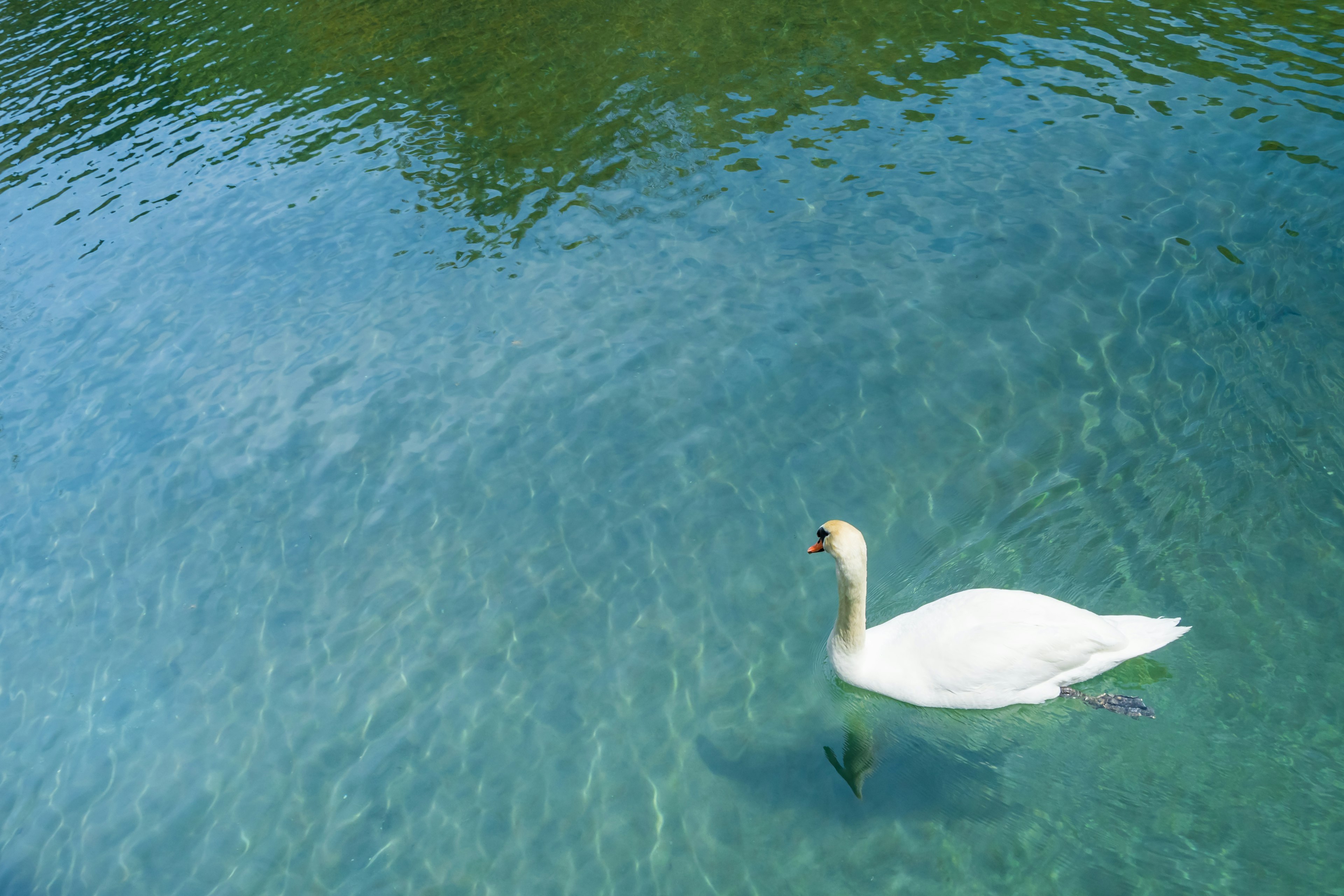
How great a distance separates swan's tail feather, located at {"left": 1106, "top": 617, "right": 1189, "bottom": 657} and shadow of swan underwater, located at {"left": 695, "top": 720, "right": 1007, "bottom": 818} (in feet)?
3.78

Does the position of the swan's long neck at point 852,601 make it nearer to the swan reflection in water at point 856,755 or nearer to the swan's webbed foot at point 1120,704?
the swan reflection in water at point 856,755

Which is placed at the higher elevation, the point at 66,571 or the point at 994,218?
the point at 994,218

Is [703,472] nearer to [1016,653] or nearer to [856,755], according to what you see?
[856,755]

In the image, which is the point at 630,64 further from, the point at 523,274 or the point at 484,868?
the point at 484,868

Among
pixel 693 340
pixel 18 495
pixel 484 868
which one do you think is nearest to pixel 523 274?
pixel 693 340

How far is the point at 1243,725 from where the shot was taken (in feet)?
19.0

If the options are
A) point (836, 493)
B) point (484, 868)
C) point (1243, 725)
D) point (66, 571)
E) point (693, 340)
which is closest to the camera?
point (1243, 725)

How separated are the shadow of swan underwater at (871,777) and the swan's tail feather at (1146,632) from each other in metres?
1.15

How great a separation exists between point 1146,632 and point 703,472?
3811mm

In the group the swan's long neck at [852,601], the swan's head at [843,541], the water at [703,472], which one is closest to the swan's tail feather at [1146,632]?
the water at [703,472]

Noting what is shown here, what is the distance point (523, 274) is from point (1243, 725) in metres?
8.57

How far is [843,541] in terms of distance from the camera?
613 centimetres

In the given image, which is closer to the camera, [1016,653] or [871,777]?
[1016,653]

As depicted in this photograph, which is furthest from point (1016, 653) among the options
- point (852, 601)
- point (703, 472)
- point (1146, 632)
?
point (703, 472)
